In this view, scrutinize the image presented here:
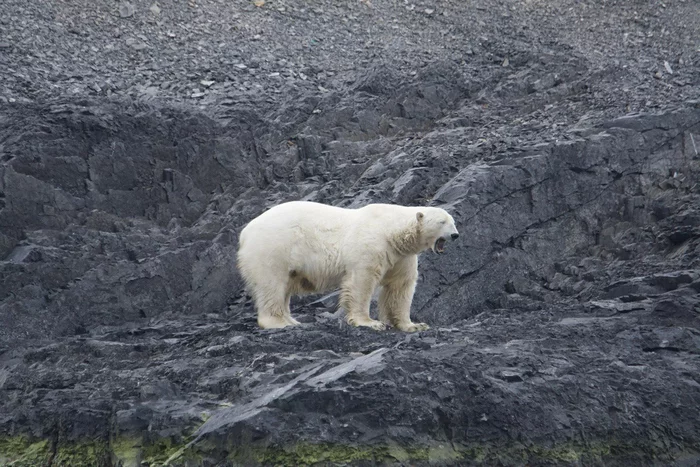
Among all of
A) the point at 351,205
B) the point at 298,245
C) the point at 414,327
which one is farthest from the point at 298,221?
the point at 351,205

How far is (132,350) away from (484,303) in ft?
16.0

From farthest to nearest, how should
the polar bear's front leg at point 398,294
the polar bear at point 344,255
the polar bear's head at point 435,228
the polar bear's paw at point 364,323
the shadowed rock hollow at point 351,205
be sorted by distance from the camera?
1. the polar bear's front leg at point 398,294
2. the polar bear's head at point 435,228
3. the polar bear at point 344,255
4. the polar bear's paw at point 364,323
5. the shadowed rock hollow at point 351,205

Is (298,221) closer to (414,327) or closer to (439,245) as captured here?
(439,245)

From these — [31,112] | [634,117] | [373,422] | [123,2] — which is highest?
[123,2]

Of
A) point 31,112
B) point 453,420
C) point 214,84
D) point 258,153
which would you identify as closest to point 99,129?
point 31,112

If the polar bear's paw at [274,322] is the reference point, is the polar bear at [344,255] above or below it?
above

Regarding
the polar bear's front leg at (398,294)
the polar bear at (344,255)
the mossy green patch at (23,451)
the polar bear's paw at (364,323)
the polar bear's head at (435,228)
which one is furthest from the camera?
the polar bear's front leg at (398,294)

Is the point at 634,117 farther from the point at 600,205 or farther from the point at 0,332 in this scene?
the point at 0,332

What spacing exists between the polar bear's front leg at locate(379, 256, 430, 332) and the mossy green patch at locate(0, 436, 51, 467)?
416 cm

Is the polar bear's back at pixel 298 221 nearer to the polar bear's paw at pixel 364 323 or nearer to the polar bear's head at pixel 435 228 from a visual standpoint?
the polar bear's head at pixel 435 228

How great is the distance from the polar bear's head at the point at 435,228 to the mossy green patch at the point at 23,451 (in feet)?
15.1

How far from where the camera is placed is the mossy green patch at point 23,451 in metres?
8.06

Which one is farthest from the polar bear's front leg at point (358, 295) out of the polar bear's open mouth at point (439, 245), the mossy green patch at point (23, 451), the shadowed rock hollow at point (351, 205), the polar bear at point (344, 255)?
the mossy green patch at point (23, 451)

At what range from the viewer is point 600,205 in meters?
13.8
